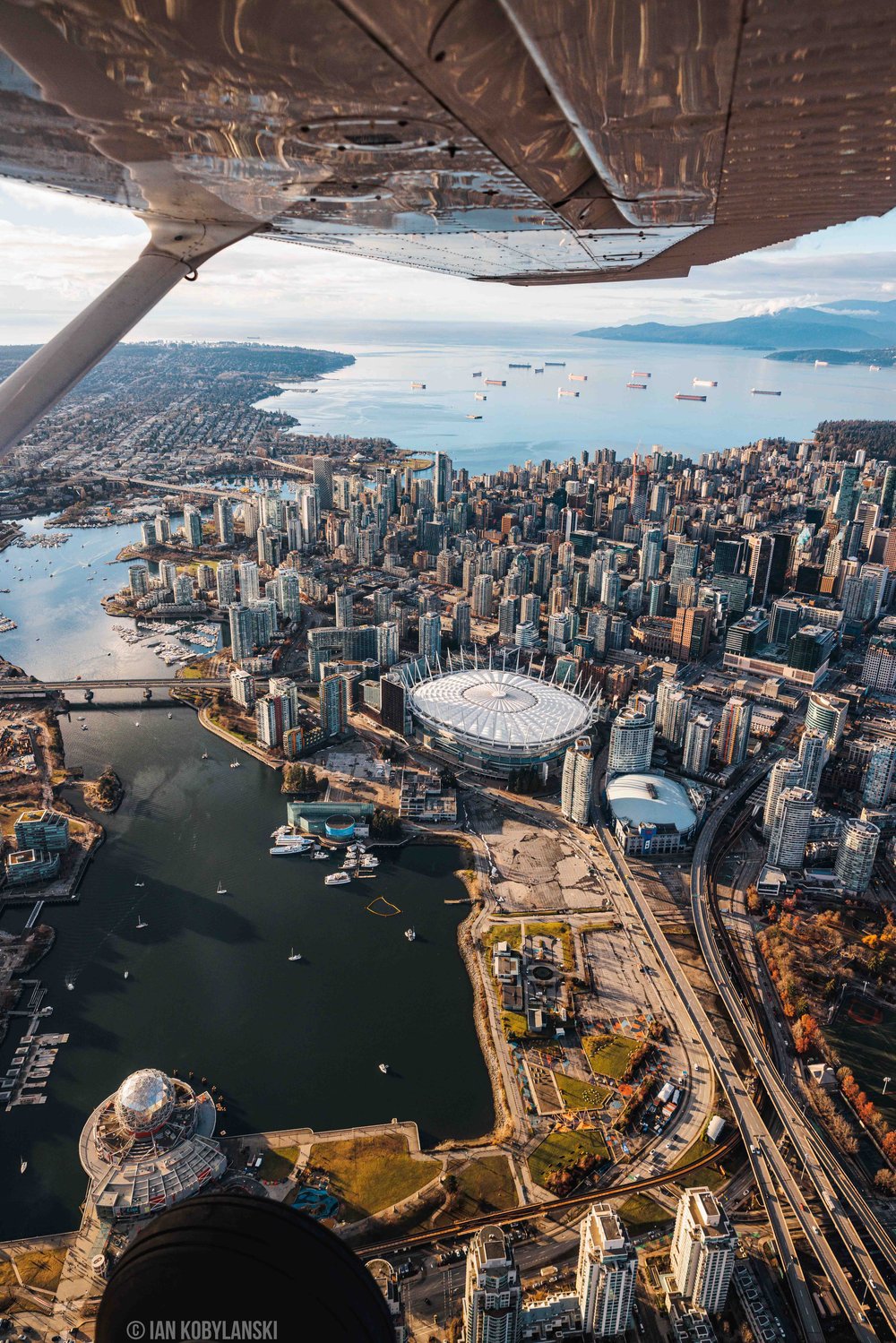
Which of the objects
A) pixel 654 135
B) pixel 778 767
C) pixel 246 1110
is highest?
pixel 654 135

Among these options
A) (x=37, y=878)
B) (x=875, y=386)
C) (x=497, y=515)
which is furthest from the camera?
(x=875, y=386)

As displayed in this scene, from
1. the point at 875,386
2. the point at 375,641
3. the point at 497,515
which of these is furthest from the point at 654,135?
the point at 875,386

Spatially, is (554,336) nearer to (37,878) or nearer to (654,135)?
(37,878)

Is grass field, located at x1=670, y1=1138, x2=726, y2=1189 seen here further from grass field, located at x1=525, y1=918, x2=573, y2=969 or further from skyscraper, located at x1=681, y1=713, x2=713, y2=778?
skyscraper, located at x1=681, y1=713, x2=713, y2=778

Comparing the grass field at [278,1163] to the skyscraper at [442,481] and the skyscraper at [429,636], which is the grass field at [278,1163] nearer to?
the skyscraper at [429,636]

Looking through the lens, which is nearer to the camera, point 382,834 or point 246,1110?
point 246,1110

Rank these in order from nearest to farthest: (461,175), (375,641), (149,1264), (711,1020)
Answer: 1. (461,175)
2. (149,1264)
3. (711,1020)
4. (375,641)
